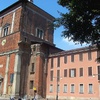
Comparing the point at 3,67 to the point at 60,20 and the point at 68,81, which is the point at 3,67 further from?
the point at 60,20

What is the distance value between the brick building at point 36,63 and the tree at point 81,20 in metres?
24.5

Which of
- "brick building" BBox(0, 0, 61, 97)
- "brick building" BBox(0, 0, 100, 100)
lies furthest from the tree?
"brick building" BBox(0, 0, 61, 97)

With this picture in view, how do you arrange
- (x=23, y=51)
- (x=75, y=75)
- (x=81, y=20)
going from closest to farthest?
(x=81, y=20)
(x=75, y=75)
(x=23, y=51)

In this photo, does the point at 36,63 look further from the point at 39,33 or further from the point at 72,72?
the point at 39,33

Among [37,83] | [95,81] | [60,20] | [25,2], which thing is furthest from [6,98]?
[60,20]

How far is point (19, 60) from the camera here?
45.6 meters

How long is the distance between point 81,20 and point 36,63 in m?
33.5

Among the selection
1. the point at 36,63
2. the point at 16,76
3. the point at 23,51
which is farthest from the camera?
the point at 23,51

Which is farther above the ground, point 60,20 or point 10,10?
point 10,10

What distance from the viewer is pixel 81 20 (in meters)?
13.5

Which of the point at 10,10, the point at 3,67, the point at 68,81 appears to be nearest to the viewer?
the point at 68,81

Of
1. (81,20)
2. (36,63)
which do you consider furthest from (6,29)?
(81,20)

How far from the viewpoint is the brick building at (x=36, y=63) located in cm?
4034

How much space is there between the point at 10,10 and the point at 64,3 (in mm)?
40425
